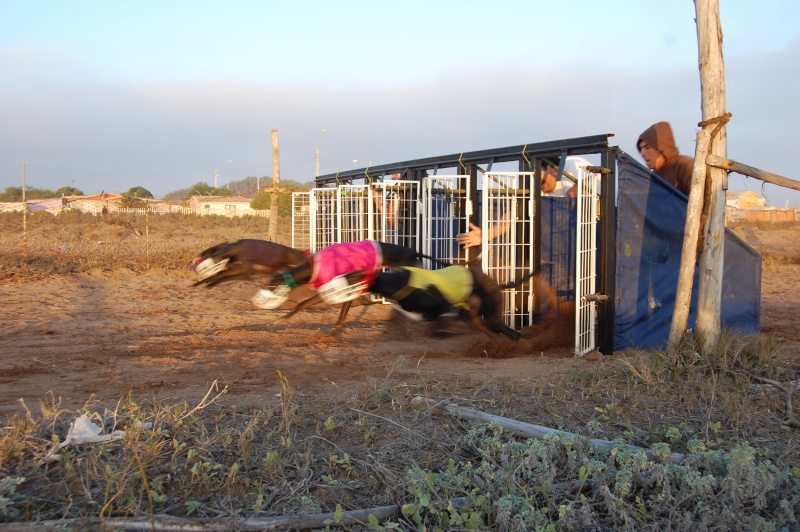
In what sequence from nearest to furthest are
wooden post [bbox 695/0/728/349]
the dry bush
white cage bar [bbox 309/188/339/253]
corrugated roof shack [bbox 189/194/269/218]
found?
1. wooden post [bbox 695/0/728/349]
2. white cage bar [bbox 309/188/339/253]
3. the dry bush
4. corrugated roof shack [bbox 189/194/269/218]

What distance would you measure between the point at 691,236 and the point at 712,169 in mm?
702

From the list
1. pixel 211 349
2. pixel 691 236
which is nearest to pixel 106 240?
pixel 211 349

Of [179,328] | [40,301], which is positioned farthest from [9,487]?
[40,301]

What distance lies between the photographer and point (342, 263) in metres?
5.93

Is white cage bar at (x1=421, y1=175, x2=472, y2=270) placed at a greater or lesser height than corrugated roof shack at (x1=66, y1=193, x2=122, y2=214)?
lesser

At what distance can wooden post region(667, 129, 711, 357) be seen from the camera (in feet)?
20.5

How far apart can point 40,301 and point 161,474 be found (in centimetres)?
882

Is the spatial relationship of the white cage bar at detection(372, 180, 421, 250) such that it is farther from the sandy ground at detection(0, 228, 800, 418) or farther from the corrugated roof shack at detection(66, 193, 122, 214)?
the corrugated roof shack at detection(66, 193, 122, 214)

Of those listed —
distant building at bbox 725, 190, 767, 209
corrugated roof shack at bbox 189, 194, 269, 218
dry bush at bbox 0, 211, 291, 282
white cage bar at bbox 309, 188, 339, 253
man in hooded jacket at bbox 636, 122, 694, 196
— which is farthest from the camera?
distant building at bbox 725, 190, 767, 209

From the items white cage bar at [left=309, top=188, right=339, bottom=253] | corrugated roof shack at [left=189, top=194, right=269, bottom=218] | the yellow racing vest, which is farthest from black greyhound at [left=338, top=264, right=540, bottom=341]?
corrugated roof shack at [left=189, top=194, right=269, bottom=218]

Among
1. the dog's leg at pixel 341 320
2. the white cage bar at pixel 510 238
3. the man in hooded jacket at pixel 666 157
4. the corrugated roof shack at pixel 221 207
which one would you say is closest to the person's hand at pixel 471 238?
the white cage bar at pixel 510 238

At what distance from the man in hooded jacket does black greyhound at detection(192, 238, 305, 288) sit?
17.1ft

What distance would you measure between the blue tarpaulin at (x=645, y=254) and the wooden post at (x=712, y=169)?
54.4 inches

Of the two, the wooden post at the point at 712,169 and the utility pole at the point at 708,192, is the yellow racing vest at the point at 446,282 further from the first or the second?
the wooden post at the point at 712,169
